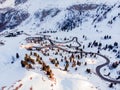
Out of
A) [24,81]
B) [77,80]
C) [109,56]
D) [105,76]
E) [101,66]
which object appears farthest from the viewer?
[109,56]

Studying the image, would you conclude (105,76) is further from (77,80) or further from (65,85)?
(65,85)

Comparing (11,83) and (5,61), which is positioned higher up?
(5,61)

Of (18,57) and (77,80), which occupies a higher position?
(18,57)

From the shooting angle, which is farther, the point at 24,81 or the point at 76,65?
the point at 76,65

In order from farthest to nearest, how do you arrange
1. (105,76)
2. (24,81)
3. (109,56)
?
1. (109,56)
2. (105,76)
3. (24,81)

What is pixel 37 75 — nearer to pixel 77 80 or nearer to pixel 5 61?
pixel 77 80

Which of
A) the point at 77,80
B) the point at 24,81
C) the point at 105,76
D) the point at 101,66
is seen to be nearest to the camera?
the point at 24,81

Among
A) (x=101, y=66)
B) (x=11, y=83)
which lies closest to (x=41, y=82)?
(x=11, y=83)

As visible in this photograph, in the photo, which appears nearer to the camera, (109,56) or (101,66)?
(101,66)

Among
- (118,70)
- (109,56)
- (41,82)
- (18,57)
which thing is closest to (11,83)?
(41,82)
